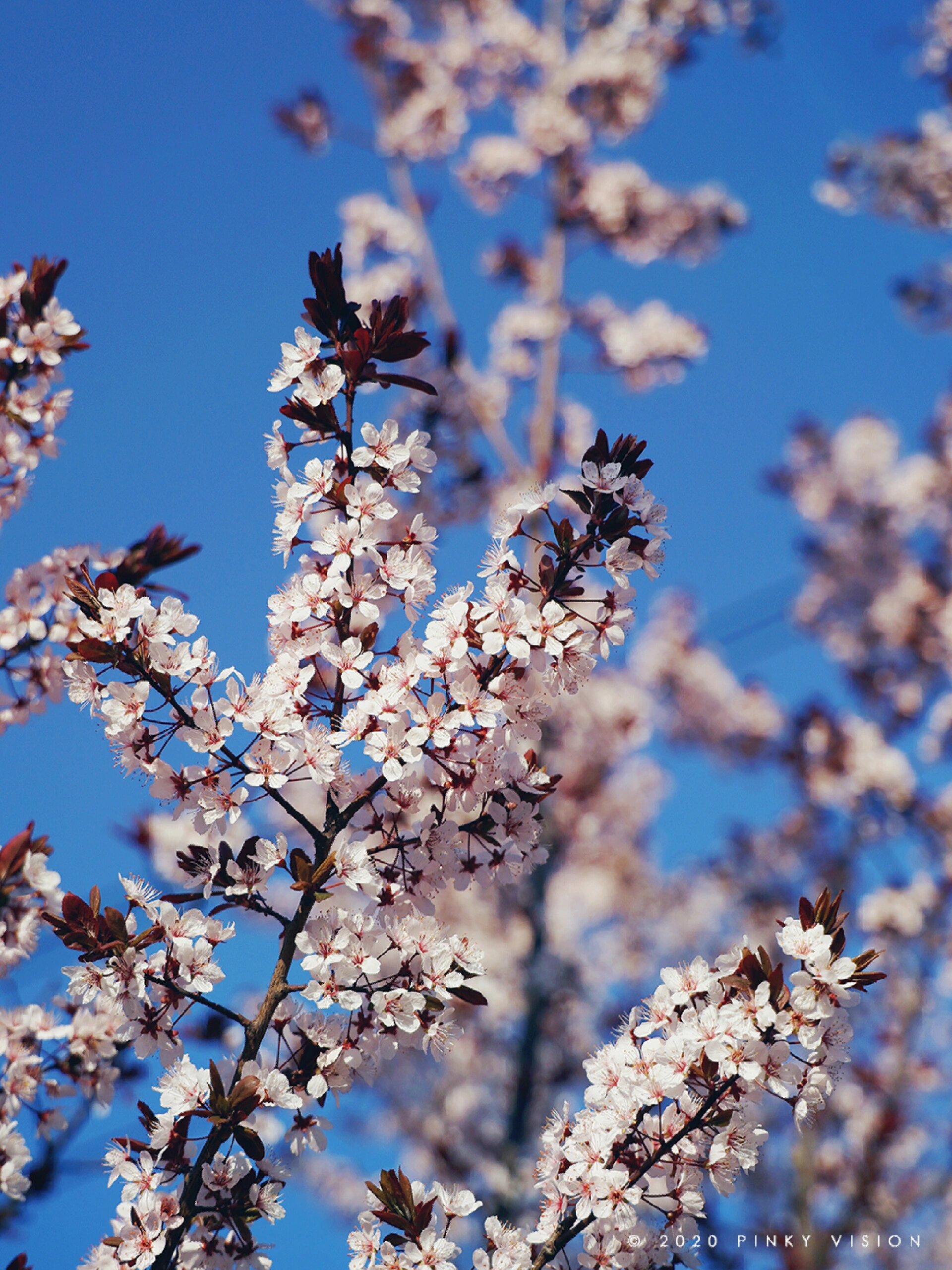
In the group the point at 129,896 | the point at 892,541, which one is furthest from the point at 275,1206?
the point at 892,541

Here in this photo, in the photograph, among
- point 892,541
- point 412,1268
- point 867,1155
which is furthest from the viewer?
point 892,541

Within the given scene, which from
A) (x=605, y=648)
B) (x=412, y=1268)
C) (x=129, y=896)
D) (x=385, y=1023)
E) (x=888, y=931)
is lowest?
(x=412, y=1268)

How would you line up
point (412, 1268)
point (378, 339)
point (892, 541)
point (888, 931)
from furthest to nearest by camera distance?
point (892, 541) → point (888, 931) → point (378, 339) → point (412, 1268)

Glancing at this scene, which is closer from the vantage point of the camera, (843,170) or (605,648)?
(605,648)

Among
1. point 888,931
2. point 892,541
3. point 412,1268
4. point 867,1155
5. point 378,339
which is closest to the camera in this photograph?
point 412,1268

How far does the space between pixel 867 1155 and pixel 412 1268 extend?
7.03 metres

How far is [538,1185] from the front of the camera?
74.7 inches

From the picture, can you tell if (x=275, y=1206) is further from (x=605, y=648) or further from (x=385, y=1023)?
(x=605, y=648)

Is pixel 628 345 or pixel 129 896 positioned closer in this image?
pixel 129 896

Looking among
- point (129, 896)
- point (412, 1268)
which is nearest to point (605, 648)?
point (129, 896)

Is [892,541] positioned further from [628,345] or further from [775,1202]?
[775,1202]

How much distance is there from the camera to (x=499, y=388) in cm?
774

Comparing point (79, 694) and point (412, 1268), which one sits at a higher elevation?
→ point (79, 694)

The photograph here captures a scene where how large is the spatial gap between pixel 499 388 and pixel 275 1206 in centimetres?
668
